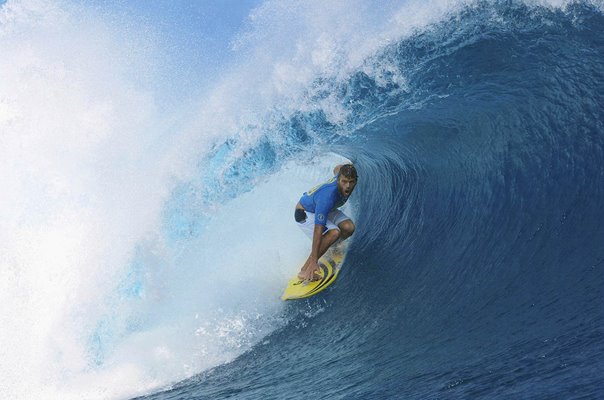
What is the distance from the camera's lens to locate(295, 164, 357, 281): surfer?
20.2 ft

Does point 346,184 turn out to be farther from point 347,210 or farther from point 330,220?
point 347,210

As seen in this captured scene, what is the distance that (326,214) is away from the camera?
6.50m

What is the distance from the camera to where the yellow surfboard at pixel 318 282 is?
7.10m

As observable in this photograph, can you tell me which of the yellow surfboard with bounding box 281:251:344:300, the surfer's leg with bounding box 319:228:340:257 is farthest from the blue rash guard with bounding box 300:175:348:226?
the yellow surfboard with bounding box 281:251:344:300

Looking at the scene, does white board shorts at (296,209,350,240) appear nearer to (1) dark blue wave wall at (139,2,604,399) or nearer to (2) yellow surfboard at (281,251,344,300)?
(2) yellow surfboard at (281,251,344,300)

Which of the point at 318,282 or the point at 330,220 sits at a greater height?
the point at 330,220

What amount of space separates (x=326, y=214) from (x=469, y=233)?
1384mm

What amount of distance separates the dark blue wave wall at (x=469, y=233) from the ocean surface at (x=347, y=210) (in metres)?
0.02

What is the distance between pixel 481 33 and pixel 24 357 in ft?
21.4

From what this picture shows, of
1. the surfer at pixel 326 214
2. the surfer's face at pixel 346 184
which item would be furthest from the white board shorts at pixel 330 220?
the surfer's face at pixel 346 184

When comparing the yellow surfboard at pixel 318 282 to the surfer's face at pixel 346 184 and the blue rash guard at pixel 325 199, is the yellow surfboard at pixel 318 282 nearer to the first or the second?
the blue rash guard at pixel 325 199

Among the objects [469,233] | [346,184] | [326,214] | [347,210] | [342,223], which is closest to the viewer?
[346,184]

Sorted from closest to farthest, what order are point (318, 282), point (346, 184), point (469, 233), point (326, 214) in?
point (346, 184) → point (469, 233) → point (326, 214) → point (318, 282)

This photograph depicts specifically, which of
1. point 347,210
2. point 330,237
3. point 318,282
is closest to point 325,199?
point 330,237
